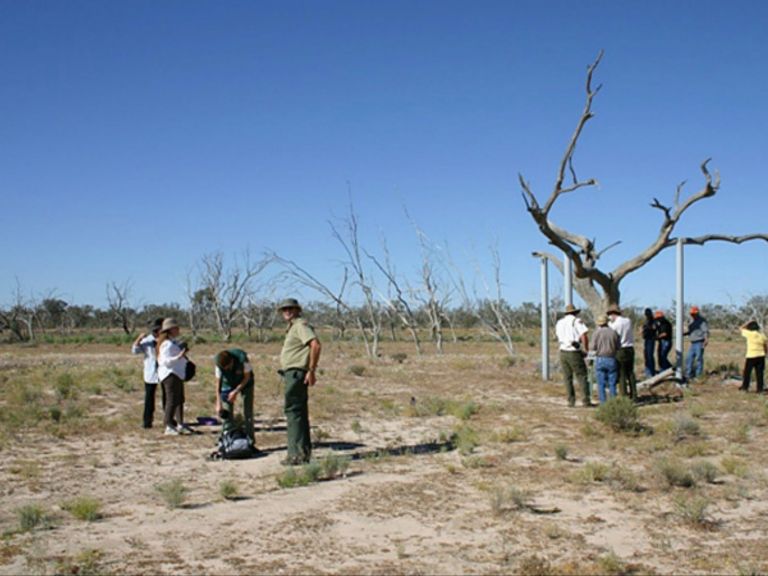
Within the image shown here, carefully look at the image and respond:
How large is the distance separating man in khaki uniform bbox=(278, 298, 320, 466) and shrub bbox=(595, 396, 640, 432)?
4290 mm

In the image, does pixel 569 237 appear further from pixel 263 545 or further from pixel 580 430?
pixel 263 545

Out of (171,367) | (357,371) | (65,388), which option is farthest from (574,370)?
(65,388)

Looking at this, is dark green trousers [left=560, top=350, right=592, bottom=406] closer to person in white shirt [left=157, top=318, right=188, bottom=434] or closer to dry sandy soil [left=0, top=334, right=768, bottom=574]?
dry sandy soil [left=0, top=334, right=768, bottom=574]

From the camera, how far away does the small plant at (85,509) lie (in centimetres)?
638

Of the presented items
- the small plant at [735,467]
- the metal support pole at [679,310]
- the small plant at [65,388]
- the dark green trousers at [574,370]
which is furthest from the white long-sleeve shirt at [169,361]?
the metal support pole at [679,310]

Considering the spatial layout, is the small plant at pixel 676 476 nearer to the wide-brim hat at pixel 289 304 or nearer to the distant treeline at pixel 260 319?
the wide-brim hat at pixel 289 304

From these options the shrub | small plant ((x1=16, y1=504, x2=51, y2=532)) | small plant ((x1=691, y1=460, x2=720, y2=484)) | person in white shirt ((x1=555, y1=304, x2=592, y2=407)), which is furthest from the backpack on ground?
person in white shirt ((x1=555, y1=304, x2=592, y2=407))

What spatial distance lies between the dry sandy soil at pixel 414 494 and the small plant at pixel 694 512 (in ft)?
0.06

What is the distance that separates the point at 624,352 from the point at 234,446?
7.01 m

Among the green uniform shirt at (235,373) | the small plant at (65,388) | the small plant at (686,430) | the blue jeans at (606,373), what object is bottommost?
the small plant at (686,430)

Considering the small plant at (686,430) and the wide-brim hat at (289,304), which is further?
the small plant at (686,430)

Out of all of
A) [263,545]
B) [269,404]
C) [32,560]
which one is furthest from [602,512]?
[269,404]

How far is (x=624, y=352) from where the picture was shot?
1274cm

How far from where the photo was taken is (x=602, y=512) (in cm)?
648
